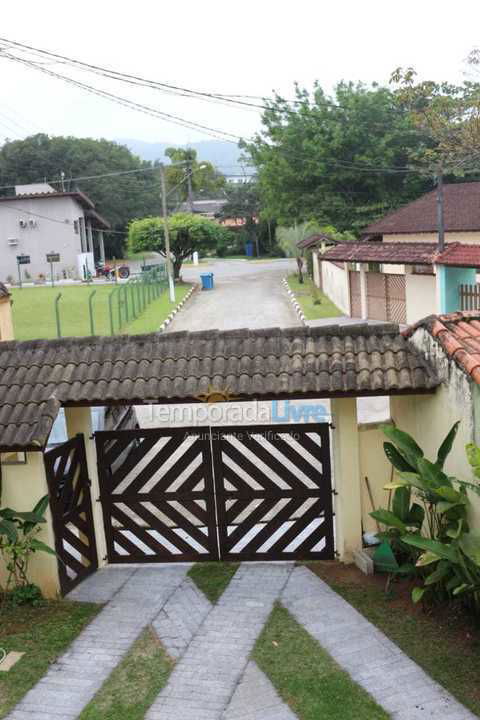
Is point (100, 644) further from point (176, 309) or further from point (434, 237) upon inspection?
point (176, 309)

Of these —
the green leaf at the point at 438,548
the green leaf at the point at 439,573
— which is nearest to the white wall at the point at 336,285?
the green leaf at the point at 439,573

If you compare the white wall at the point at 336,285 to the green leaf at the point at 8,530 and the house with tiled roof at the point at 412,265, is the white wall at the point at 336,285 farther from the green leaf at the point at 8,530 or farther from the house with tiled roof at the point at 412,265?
the green leaf at the point at 8,530

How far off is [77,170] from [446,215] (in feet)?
150

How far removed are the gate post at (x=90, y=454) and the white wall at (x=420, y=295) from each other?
17.0 metres

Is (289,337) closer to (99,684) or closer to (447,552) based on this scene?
(447,552)

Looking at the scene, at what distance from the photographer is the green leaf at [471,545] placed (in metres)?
5.63

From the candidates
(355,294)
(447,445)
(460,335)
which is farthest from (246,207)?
(447,445)

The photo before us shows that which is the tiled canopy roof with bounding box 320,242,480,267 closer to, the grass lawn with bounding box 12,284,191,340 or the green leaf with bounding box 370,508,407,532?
the grass lawn with bounding box 12,284,191,340

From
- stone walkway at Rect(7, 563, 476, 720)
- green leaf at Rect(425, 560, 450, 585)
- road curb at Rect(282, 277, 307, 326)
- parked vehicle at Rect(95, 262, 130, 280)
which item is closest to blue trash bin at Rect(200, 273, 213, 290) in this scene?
road curb at Rect(282, 277, 307, 326)

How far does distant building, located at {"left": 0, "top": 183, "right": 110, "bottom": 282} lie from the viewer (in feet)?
160

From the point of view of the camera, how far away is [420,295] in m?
25.0

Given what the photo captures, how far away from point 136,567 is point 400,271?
1985 centimetres

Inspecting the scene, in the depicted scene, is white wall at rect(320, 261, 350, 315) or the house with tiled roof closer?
the house with tiled roof

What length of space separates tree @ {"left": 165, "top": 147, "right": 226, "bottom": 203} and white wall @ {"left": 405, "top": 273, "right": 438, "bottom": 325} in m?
52.0
